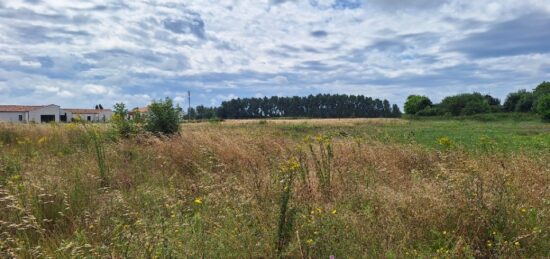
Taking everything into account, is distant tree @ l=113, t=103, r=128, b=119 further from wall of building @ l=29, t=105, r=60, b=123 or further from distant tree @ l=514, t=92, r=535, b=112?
distant tree @ l=514, t=92, r=535, b=112

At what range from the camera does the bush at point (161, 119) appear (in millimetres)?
14523

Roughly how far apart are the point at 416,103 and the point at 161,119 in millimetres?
118552

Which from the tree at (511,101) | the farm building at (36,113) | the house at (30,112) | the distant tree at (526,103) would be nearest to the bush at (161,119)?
the farm building at (36,113)

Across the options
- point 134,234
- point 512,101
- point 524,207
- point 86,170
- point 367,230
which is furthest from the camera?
point 512,101

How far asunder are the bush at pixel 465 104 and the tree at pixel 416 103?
10.7 m

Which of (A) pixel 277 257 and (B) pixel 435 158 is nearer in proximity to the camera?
(A) pixel 277 257

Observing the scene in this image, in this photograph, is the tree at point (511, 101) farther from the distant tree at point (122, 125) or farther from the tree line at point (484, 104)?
the distant tree at point (122, 125)

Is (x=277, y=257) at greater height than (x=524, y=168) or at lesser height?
lesser

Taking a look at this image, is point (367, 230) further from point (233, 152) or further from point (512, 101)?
point (512, 101)

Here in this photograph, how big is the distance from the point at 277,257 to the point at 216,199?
150 cm

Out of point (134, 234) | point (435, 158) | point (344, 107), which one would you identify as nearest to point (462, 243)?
point (134, 234)

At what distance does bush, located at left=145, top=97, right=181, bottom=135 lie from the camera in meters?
14.5

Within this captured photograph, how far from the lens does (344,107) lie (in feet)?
415

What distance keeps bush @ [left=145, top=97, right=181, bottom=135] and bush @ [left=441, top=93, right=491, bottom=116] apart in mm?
91795
